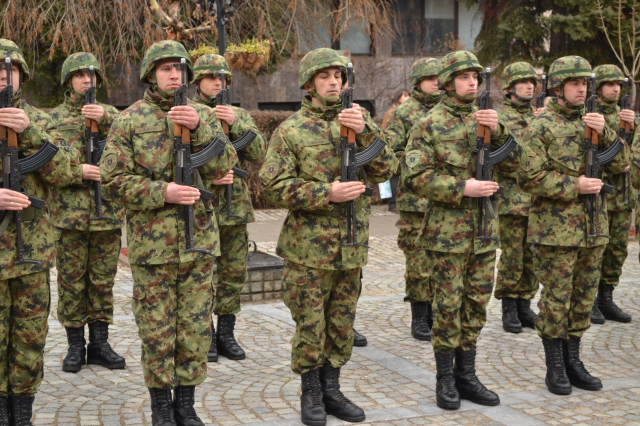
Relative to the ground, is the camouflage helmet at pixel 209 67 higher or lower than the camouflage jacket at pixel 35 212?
higher

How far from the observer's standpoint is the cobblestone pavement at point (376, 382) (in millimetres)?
5422

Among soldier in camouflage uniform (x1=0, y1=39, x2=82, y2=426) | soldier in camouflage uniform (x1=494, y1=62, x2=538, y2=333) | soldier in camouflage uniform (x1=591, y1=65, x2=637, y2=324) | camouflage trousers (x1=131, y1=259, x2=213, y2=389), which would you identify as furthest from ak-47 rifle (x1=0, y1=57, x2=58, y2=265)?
soldier in camouflage uniform (x1=591, y1=65, x2=637, y2=324)

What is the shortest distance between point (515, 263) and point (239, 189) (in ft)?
8.95

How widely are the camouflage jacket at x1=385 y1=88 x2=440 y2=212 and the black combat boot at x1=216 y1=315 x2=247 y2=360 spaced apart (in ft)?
6.08

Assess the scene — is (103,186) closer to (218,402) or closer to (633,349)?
(218,402)

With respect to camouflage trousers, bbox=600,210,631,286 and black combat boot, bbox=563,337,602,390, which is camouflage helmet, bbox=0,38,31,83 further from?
camouflage trousers, bbox=600,210,631,286

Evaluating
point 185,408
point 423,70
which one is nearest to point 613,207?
point 423,70

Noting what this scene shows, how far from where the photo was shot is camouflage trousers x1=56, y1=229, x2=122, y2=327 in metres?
6.51

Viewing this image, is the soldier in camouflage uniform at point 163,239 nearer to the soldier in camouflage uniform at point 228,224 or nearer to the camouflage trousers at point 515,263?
the soldier in camouflage uniform at point 228,224

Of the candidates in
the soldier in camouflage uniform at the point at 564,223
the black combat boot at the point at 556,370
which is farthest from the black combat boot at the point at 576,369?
the black combat boot at the point at 556,370

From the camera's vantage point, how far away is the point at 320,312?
5.39 m

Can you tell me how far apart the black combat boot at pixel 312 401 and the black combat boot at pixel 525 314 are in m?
3.06

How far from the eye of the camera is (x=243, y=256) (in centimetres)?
701

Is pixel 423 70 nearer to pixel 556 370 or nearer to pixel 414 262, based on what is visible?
pixel 414 262
